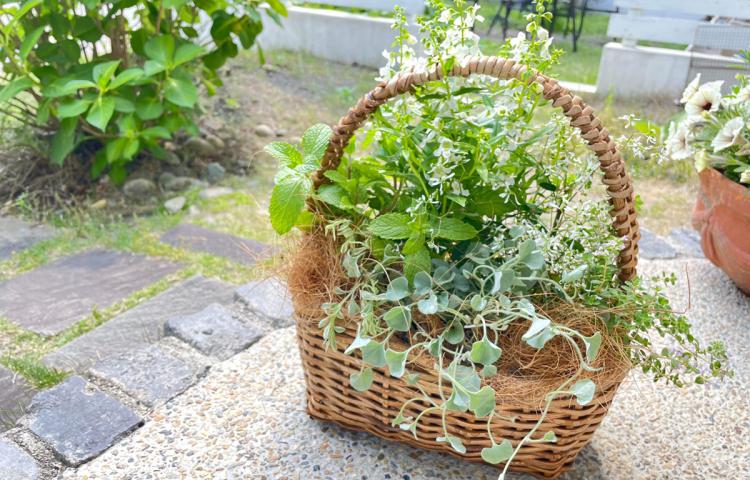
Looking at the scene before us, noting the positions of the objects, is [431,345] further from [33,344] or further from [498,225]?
[33,344]

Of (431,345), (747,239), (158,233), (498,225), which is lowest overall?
(158,233)

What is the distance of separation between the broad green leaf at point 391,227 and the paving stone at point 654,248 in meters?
1.69

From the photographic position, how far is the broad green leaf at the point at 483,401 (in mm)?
1187

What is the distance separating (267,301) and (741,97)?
1.67 metres

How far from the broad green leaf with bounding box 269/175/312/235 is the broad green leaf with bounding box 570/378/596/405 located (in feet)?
2.15

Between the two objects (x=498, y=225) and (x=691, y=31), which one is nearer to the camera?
(x=498, y=225)

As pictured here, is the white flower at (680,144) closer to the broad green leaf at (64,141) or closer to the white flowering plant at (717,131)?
the white flowering plant at (717,131)

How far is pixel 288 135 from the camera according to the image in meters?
3.84

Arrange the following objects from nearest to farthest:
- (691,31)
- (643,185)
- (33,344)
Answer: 1. (33,344)
2. (643,185)
3. (691,31)

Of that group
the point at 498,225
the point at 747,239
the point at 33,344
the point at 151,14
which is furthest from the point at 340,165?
the point at 151,14

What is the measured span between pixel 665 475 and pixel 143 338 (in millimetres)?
1508

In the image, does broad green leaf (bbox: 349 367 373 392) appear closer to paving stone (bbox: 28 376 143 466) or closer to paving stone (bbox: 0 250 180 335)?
paving stone (bbox: 28 376 143 466)

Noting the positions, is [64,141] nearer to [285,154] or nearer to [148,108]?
[148,108]

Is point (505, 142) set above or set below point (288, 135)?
above
